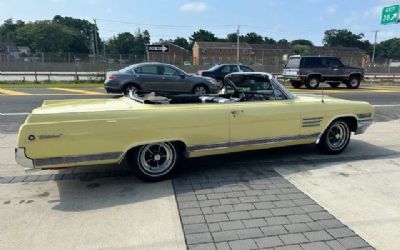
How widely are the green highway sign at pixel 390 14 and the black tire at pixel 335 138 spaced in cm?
2334

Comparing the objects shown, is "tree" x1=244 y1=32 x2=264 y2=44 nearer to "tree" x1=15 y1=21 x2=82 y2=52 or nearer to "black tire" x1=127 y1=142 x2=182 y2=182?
"tree" x1=15 y1=21 x2=82 y2=52

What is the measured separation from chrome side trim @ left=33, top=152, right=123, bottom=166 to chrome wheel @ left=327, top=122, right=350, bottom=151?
358 cm

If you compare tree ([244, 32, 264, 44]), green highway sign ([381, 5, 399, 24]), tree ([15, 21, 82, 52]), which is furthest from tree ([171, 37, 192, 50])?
green highway sign ([381, 5, 399, 24])

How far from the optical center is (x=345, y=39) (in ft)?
449

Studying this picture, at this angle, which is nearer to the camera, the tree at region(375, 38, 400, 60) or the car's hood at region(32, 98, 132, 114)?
the car's hood at region(32, 98, 132, 114)

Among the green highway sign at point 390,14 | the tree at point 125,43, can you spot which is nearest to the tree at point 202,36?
the tree at point 125,43

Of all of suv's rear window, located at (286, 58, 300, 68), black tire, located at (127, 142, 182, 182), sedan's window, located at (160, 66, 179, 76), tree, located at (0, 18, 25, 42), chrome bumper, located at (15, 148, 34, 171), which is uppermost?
tree, located at (0, 18, 25, 42)

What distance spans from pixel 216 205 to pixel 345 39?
149 m

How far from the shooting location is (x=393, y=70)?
42.2 m

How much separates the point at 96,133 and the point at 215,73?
52.8ft

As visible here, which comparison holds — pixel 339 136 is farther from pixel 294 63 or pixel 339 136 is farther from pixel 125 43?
pixel 125 43

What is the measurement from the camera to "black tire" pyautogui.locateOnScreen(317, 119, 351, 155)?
5.66 m

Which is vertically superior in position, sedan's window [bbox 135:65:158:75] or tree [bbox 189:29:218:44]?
tree [bbox 189:29:218:44]

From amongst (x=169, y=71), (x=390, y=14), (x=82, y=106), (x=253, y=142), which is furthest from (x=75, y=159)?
(x=390, y=14)
